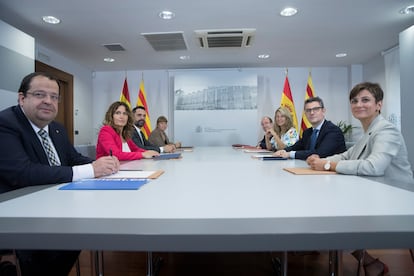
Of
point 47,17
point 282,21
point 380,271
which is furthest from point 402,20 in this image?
point 47,17

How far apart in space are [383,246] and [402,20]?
13.2ft

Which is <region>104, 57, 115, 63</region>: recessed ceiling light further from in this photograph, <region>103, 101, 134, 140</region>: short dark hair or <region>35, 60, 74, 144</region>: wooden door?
<region>103, 101, 134, 140</region>: short dark hair

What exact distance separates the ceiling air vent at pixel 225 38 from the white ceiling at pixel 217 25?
114 mm

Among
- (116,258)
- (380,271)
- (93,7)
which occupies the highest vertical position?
(93,7)

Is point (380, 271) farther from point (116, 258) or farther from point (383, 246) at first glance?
point (116, 258)

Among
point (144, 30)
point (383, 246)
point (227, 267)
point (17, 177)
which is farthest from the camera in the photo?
point (144, 30)

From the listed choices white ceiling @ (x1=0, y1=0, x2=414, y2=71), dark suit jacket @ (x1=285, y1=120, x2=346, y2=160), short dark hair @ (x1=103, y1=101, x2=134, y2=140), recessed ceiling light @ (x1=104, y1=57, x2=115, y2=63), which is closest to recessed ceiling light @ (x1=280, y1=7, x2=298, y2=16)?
white ceiling @ (x1=0, y1=0, x2=414, y2=71)

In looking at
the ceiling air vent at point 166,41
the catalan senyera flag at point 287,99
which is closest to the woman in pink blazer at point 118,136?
the ceiling air vent at point 166,41

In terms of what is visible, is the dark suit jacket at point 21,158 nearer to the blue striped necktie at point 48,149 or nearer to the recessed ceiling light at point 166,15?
the blue striped necktie at point 48,149

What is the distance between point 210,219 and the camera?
564 millimetres

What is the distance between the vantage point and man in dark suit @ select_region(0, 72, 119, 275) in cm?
95

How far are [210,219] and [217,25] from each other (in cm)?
336

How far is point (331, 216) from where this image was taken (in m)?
0.58

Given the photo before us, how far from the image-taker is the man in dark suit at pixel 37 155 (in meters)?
0.95
